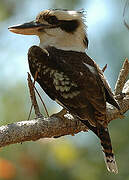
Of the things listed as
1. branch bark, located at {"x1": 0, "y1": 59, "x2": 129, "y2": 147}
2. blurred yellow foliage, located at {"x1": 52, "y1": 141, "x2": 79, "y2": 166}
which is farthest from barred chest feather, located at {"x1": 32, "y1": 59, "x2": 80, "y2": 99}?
blurred yellow foliage, located at {"x1": 52, "y1": 141, "x2": 79, "y2": 166}

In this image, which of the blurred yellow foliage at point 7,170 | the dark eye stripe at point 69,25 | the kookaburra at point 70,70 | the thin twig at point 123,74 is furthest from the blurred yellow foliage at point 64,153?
the thin twig at point 123,74

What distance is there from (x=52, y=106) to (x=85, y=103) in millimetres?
1500

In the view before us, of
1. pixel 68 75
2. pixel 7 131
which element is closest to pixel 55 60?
pixel 68 75

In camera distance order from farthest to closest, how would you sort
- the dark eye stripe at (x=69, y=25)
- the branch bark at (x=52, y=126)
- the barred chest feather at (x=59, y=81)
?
the dark eye stripe at (x=69, y=25)
the barred chest feather at (x=59, y=81)
the branch bark at (x=52, y=126)

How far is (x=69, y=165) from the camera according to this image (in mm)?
5418

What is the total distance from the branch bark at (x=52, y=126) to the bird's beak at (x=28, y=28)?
29.9 inches

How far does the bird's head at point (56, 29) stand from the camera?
14.9ft

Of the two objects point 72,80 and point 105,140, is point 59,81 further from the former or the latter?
point 105,140

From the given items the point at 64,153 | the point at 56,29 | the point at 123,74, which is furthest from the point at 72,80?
the point at 64,153

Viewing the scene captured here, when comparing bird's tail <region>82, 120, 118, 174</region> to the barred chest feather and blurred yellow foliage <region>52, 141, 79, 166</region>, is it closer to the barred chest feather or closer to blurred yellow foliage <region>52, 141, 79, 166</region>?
the barred chest feather

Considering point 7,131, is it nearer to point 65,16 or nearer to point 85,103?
point 85,103

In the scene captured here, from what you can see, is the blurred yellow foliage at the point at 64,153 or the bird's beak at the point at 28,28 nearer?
the bird's beak at the point at 28,28

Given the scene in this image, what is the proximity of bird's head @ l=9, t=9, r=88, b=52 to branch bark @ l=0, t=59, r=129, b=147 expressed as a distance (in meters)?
0.60

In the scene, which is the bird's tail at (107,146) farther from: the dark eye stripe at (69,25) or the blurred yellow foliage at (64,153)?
the blurred yellow foliage at (64,153)
